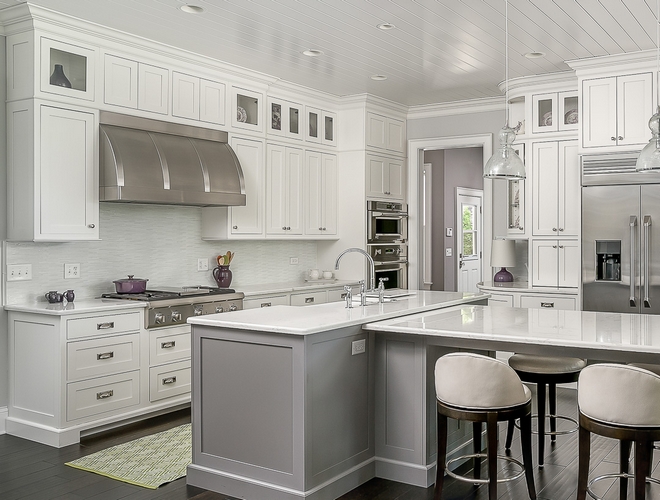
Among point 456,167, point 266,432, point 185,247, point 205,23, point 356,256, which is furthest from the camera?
point 456,167

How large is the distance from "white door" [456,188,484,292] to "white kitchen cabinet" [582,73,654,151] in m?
3.65

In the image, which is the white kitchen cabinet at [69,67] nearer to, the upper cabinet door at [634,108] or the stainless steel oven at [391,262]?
the stainless steel oven at [391,262]

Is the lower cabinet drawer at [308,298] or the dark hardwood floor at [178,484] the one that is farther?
the lower cabinet drawer at [308,298]

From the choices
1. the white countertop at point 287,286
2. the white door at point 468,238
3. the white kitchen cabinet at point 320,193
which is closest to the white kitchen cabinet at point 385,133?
the white kitchen cabinet at point 320,193

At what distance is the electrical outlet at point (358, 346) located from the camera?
3.67 meters

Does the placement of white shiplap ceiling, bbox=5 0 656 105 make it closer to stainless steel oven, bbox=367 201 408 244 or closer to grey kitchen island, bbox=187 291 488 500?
stainless steel oven, bbox=367 201 408 244

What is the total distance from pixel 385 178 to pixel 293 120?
1392 mm

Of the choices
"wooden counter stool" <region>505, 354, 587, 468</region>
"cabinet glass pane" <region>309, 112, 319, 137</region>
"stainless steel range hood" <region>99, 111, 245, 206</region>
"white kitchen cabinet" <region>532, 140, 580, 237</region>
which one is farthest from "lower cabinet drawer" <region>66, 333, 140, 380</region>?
"white kitchen cabinet" <region>532, 140, 580, 237</region>

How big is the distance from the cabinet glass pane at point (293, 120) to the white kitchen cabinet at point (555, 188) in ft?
7.70

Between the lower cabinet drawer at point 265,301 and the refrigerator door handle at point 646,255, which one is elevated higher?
the refrigerator door handle at point 646,255

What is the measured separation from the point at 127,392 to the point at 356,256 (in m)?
3.22

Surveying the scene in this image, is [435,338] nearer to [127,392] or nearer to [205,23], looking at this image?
[127,392]

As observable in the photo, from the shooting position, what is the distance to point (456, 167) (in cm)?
962

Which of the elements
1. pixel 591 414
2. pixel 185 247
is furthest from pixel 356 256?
pixel 591 414
